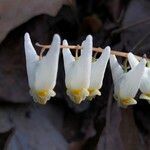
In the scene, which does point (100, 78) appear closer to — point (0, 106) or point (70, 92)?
point (70, 92)

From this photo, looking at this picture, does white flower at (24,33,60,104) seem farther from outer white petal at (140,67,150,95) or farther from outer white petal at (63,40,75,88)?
outer white petal at (140,67,150,95)

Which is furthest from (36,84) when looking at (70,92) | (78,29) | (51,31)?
(78,29)

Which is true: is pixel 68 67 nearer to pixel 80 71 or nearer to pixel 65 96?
pixel 80 71

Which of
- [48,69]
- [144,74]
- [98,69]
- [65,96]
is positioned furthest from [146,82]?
[65,96]

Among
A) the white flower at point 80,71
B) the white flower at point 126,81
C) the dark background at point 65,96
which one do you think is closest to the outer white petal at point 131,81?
the white flower at point 126,81

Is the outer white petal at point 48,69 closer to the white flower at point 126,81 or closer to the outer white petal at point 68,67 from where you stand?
the outer white petal at point 68,67
